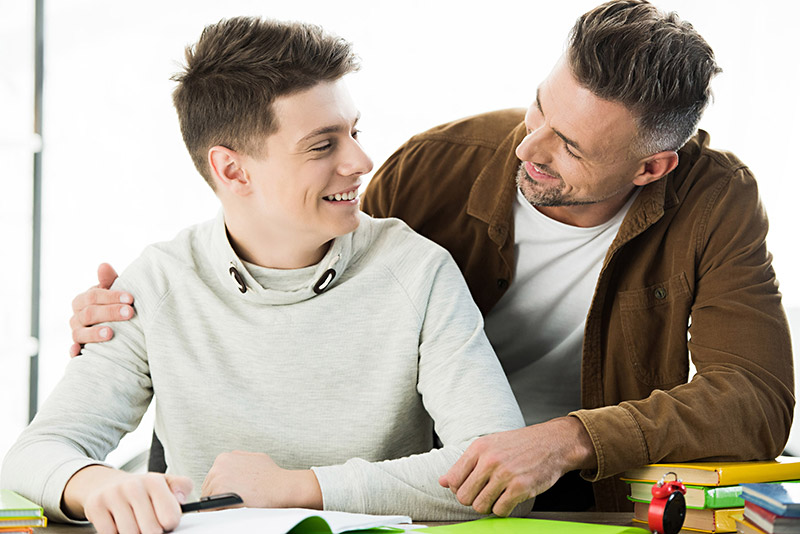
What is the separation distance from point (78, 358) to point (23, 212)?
1741 mm

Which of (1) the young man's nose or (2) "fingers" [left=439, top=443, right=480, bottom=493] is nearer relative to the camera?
(2) "fingers" [left=439, top=443, right=480, bottom=493]

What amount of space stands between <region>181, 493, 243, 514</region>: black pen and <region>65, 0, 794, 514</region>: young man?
12.0 inches

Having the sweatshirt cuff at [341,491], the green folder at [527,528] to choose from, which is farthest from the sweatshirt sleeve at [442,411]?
the green folder at [527,528]

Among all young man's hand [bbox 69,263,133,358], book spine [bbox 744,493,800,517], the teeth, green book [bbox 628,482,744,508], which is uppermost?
the teeth

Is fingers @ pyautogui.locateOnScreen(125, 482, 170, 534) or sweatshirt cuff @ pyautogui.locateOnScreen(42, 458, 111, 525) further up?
fingers @ pyautogui.locateOnScreen(125, 482, 170, 534)

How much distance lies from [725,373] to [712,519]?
369mm

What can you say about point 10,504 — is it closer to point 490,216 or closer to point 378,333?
point 378,333

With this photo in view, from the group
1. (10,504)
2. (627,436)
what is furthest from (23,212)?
(627,436)

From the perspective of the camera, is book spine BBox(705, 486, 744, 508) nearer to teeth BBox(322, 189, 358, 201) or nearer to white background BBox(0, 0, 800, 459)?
teeth BBox(322, 189, 358, 201)

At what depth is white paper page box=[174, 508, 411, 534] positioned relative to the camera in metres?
0.99

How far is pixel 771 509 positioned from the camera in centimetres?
99

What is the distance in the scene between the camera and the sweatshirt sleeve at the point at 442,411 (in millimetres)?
1238

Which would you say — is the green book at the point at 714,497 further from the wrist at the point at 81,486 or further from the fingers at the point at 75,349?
the fingers at the point at 75,349

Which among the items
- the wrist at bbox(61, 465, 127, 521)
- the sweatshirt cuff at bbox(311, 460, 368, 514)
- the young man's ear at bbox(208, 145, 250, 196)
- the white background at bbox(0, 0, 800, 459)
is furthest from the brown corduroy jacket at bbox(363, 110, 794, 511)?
the white background at bbox(0, 0, 800, 459)
